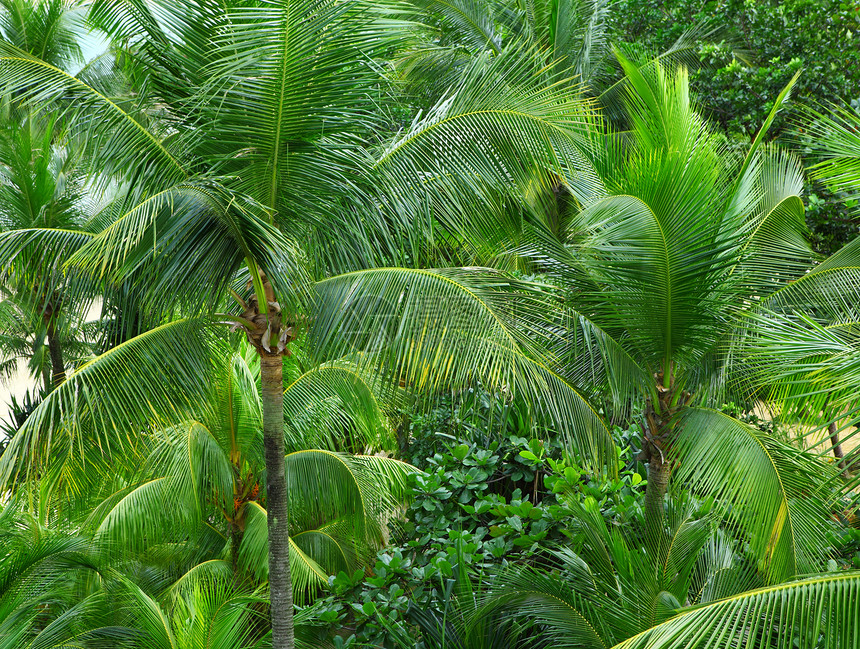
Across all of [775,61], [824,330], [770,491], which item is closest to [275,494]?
[770,491]

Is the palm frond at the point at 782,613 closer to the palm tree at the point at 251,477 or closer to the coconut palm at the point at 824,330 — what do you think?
the coconut palm at the point at 824,330

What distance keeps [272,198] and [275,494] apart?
2057 mm

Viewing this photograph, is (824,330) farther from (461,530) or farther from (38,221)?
(38,221)

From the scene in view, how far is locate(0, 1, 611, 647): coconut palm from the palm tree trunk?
1 centimetres

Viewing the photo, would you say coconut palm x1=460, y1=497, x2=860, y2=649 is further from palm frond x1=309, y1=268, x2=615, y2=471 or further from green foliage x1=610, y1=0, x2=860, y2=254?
green foliage x1=610, y1=0, x2=860, y2=254

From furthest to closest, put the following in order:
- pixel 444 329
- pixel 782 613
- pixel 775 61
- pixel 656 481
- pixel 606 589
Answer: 1. pixel 775 61
2. pixel 656 481
3. pixel 444 329
4. pixel 606 589
5. pixel 782 613

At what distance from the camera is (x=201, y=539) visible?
24.7 feet

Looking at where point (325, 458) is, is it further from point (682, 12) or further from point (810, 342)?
point (682, 12)

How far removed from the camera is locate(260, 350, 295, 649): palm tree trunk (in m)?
4.84

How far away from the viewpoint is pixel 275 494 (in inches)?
194

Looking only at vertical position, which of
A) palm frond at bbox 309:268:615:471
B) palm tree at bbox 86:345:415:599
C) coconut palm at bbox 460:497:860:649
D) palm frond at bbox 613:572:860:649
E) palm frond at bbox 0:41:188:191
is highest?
palm frond at bbox 0:41:188:191

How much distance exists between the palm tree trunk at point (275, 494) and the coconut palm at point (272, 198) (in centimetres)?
1

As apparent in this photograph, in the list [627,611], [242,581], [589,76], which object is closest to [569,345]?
[627,611]

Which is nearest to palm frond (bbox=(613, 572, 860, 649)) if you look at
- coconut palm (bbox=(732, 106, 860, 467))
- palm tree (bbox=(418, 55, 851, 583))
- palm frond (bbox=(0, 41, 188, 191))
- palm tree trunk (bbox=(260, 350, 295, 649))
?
coconut palm (bbox=(732, 106, 860, 467))
